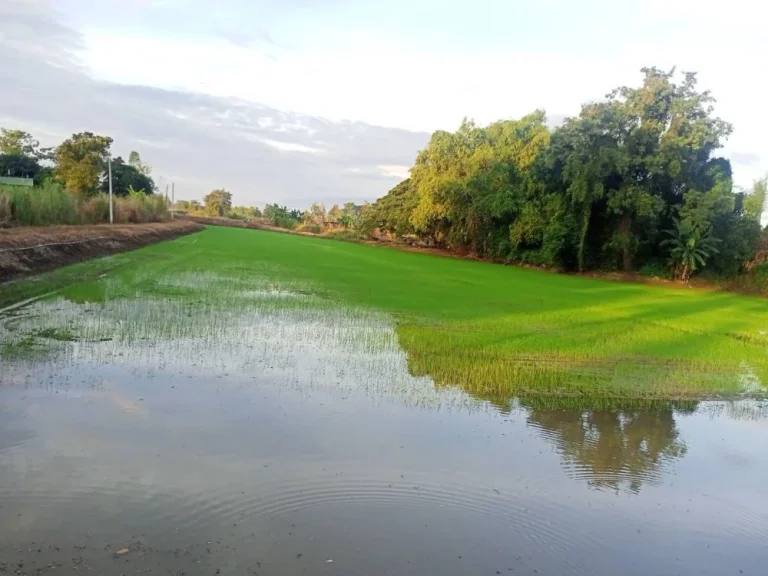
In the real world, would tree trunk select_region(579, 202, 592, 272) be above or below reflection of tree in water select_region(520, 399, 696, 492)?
above

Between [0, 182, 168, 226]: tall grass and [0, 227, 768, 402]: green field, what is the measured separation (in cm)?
367

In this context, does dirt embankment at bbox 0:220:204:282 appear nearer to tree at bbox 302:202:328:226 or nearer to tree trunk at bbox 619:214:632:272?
tree trunk at bbox 619:214:632:272

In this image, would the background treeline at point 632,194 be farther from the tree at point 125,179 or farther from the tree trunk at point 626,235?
the tree at point 125,179

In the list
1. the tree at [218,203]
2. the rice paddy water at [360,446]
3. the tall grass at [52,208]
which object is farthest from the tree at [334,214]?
the rice paddy water at [360,446]

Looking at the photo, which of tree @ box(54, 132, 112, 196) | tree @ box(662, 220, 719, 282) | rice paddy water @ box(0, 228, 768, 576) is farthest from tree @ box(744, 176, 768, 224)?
tree @ box(54, 132, 112, 196)

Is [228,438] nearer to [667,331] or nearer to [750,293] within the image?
[667,331]

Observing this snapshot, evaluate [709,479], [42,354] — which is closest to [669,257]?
[709,479]

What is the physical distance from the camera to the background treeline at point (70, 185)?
2186 cm

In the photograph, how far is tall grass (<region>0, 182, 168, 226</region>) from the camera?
20.6m

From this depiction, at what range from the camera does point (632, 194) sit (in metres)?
28.1

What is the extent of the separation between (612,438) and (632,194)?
2441 centimetres

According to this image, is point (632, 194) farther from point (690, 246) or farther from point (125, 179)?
point (125, 179)

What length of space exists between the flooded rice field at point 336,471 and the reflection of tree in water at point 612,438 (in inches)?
1.1

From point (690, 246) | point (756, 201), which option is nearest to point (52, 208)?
point (690, 246)
